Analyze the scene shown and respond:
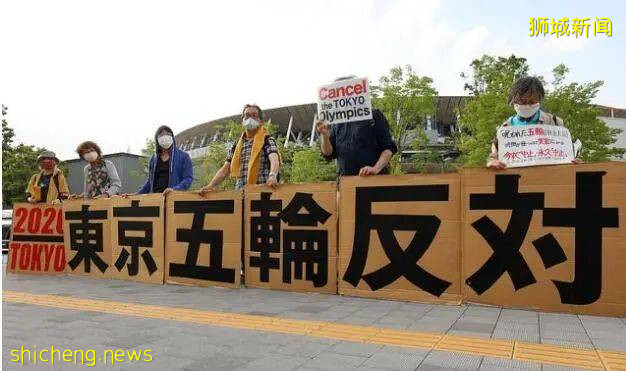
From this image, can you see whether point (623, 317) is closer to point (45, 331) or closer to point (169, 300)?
point (169, 300)

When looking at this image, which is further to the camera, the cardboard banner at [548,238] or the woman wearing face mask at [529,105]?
the woman wearing face mask at [529,105]

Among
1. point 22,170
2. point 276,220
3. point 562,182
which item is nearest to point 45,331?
point 276,220

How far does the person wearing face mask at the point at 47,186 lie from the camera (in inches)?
311

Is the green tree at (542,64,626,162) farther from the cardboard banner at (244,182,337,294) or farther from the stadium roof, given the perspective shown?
the stadium roof

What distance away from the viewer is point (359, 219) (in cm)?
486

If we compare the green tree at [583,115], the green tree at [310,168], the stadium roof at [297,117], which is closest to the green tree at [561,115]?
the green tree at [583,115]

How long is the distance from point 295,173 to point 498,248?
3150cm

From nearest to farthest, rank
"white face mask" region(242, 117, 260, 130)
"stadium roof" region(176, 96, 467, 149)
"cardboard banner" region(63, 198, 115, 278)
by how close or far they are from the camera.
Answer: "white face mask" region(242, 117, 260, 130) < "cardboard banner" region(63, 198, 115, 278) < "stadium roof" region(176, 96, 467, 149)

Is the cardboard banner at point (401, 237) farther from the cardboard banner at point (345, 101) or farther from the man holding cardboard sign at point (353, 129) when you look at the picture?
the cardboard banner at point (345, 101)

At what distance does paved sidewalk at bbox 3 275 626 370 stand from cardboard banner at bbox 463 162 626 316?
16cm

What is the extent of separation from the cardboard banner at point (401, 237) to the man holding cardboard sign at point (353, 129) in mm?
314

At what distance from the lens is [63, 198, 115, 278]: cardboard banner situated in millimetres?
6660

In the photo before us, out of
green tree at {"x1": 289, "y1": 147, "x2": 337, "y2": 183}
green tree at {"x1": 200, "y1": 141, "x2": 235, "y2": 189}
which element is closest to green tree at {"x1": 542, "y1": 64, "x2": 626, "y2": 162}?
green tree at {"x1": 289, "y1": 147, "x2": 337, "y2": 183}

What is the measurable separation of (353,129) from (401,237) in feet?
4.07
